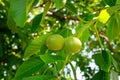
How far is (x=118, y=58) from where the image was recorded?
2.12 m

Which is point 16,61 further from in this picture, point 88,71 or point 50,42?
point 50,42

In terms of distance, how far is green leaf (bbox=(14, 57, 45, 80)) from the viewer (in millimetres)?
1337

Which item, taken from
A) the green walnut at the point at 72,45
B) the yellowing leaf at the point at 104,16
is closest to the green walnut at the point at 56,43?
the green walnut at the point at 72,45

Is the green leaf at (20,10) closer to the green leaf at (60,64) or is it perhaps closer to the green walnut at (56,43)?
the green walnut at (56,43)

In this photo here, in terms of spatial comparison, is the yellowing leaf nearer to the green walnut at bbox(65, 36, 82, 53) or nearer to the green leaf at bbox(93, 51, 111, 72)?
the green leaf at bbox(93, 51, 111, 72)

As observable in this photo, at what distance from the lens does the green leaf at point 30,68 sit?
1.34 metres

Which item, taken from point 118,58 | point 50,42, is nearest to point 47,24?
point 118,58

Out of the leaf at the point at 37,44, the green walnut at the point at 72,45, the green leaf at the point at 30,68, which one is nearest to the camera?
the green walnut at the point at 72,45

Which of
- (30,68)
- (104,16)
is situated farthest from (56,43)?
(104,16)

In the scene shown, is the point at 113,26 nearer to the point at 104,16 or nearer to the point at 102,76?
the point at 104,16

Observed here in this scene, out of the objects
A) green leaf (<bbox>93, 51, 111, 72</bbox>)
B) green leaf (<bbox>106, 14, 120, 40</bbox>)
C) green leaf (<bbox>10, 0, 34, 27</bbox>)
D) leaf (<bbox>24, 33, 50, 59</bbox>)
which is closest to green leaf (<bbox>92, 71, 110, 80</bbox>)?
green leaf (<bbox>93, 51, 111, 72</bbox>)

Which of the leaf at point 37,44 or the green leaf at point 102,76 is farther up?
the leaf at point 37,44

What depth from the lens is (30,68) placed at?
1.34 m

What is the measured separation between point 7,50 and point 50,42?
6.25 feet
